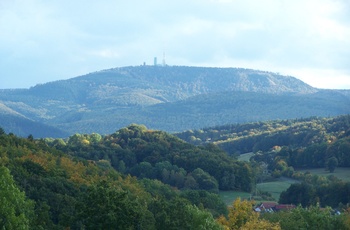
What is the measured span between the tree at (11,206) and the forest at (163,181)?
5 centimetres

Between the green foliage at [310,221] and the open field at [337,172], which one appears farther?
the open field at [337,172]

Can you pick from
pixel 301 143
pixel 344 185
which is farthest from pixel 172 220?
pixel 301 143

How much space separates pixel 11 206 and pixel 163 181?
210ft

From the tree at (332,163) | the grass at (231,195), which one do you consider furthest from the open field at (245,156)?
the grass at (231,195)

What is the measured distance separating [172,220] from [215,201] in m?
27.3

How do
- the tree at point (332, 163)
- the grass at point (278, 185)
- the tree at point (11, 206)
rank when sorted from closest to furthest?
the tree at point (11, 206)
the grass at point (278, 185)
the tree at point (332, 163)

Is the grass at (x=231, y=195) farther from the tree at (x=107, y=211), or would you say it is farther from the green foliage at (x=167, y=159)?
the tree at (x=107, y=211)

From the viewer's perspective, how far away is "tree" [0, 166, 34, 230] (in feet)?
117

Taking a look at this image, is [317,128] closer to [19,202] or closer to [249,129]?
[249,129]

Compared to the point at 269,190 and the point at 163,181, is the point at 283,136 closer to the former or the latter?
the point at 269,190

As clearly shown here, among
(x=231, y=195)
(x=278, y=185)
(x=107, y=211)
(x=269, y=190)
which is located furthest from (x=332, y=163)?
(x=107, y=211)

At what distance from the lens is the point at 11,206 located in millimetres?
36906

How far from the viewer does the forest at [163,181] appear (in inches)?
1662

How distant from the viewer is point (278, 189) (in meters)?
100
